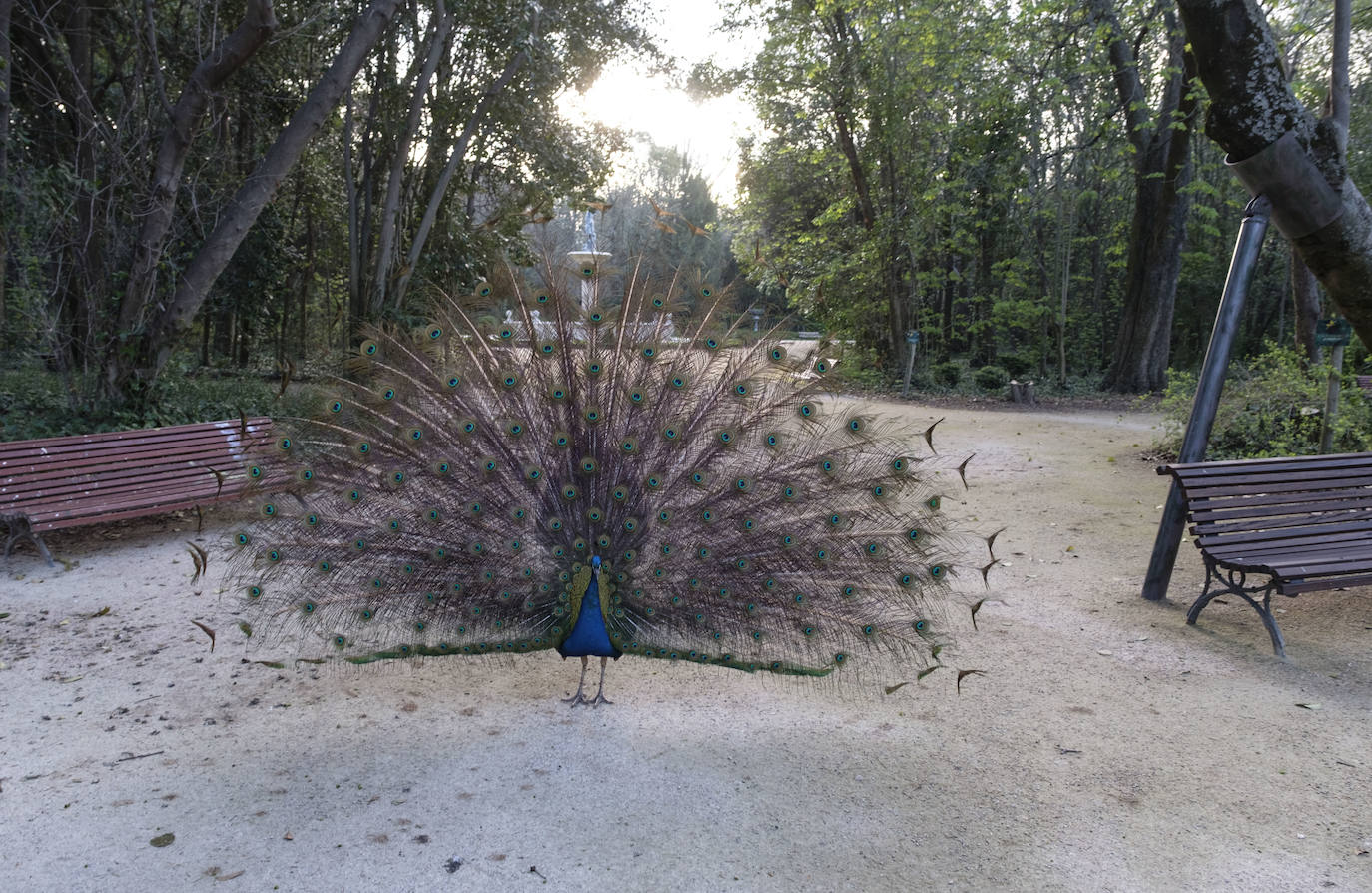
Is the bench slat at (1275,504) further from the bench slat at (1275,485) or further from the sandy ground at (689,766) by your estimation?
the sandy ground at (689,766)

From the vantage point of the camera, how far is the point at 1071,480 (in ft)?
31.7

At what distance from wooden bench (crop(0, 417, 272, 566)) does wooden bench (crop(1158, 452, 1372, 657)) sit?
5942 mm

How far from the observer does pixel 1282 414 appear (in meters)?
9.21

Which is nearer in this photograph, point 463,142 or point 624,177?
point 463,142

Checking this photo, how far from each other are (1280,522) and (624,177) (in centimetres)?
1559

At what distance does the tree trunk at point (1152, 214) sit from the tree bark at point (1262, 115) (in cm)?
1114

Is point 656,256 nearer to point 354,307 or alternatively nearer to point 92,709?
point 92,709

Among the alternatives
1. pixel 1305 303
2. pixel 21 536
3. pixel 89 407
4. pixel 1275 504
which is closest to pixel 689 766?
pixel 1275 504

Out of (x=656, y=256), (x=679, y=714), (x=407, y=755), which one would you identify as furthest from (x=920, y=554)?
(x=407, y=755)

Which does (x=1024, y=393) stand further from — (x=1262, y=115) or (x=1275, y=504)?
(x=1262, y=115)

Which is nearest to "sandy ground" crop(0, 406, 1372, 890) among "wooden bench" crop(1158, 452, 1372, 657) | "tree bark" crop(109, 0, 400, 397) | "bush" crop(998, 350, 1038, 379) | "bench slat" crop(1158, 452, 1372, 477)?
"wooden bench" crop(1158, 452, 1372, 657)

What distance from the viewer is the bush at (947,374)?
19.1m

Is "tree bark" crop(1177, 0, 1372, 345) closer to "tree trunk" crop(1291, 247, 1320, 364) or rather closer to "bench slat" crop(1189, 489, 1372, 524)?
"bench slat" crop(1189, 489, 1372, 524)

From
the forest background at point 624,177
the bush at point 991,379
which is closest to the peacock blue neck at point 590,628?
the forest background at point 624,177
